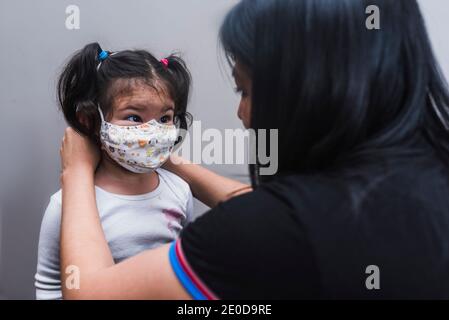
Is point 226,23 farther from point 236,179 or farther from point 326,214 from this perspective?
point 236,179

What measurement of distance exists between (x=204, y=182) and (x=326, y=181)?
606mm

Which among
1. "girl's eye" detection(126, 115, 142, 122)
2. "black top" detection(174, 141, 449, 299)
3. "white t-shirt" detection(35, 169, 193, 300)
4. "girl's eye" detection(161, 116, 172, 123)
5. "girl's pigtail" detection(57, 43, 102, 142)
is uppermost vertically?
"girl's pigtail" detection(57, 43, 102, 142)

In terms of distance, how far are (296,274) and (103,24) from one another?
934 mm

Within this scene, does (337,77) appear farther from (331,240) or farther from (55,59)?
(55,59)

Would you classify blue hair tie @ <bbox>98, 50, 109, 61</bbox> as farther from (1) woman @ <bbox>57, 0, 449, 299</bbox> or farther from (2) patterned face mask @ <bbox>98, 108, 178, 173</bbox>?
(1) woman @ <bbox>57, 0, 449, 299</bbox>

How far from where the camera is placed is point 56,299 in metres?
0.92

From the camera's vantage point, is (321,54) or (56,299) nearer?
(321,54)

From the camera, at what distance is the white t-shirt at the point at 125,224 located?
0.94 meters

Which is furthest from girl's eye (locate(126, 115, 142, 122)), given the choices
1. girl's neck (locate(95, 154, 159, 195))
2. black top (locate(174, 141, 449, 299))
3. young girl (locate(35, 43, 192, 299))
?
black top (locate(174, 141, 449, 299))

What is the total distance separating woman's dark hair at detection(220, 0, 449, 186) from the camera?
542 millimetres

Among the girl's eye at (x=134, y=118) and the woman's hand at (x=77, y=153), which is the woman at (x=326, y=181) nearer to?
the woman's hand at (x=77, y=153)

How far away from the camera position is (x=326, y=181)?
524mm

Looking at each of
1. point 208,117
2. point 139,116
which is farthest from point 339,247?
A: point 208,117
